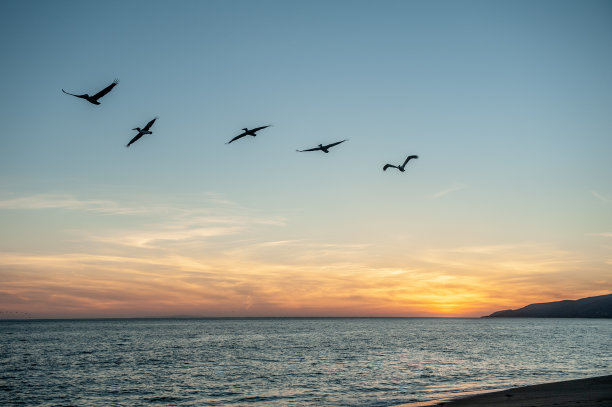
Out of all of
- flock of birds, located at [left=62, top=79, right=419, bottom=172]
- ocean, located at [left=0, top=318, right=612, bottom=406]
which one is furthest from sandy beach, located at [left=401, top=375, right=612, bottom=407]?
flock of birds, located at [left=62, top=79, right=419, bottom=172]

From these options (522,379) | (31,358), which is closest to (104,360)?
(31,358)

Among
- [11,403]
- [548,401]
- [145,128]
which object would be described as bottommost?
[11,403]

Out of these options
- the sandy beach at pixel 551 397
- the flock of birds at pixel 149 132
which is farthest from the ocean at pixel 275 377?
the flock of birds at pixel 149 132

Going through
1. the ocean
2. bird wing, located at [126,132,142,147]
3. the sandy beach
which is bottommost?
the ocean

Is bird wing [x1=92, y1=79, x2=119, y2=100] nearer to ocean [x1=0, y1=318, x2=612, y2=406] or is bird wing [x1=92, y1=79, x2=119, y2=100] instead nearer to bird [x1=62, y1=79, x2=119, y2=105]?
bird [x1=62, y1=79, x2=119, y2=105]

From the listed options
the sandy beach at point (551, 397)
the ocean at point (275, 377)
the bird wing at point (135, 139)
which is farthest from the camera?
the ocean at point (275, 377)

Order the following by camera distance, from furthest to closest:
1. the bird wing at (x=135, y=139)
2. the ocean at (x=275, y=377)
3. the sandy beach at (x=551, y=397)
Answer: the ocean at (x=275, y=377) → the bird wing at (x=135, y=139) → the sandy beach at (x=551, y=397)

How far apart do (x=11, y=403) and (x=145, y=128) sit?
715 inches

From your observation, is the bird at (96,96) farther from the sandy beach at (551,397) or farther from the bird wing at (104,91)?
the sandy beach at (551,397)

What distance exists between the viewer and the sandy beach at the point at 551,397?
1759 cm

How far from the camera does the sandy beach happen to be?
57.7ft

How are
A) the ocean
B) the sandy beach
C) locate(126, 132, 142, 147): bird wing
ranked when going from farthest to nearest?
the ocean → locate(126, 132, 142, 147): bird wing → the sandy beach

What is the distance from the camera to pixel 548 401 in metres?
18.4

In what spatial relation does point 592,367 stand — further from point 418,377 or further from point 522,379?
point 418,377
